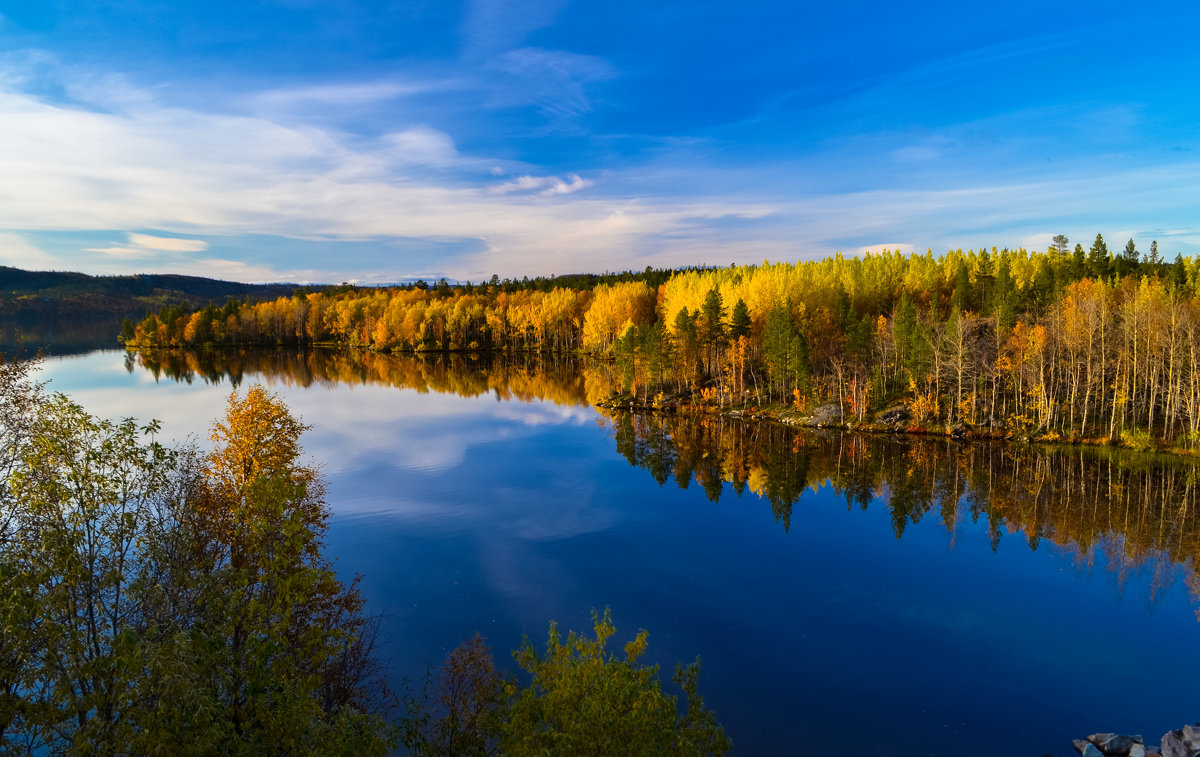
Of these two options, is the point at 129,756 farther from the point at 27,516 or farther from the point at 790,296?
the point at 790,296

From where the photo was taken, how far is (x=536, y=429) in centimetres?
7856

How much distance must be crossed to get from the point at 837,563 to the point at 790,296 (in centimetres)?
7469

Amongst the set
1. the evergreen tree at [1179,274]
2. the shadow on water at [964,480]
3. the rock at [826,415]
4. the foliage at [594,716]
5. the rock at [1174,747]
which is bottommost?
the shadow on water at [964,480]

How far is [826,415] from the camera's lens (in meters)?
79.4

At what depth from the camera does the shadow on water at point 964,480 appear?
40.0 metres

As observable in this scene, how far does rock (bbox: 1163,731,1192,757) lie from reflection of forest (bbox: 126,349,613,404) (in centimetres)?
8269

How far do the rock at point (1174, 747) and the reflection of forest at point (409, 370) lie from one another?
8269 cm

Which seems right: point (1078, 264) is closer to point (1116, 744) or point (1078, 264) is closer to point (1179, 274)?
point (1179, 274)

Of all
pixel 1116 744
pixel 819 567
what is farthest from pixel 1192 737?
pixel 819 567

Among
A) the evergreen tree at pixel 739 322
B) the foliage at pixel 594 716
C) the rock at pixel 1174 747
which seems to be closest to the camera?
the foliage at pixel 594 716

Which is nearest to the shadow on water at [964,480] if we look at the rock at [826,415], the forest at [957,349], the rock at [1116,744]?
the rock at [826,415]

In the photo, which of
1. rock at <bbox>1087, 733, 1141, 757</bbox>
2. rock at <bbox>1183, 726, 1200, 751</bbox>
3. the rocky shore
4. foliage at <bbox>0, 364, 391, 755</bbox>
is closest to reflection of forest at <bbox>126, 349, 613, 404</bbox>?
the rocky shore

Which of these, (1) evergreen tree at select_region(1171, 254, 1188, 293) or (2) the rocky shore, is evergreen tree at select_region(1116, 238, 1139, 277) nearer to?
(1) evergreen tree at select_region(1171, 254, 1188, 293)

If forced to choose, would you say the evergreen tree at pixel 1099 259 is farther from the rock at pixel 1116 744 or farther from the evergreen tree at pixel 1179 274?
the rock at pixel 1116 744
